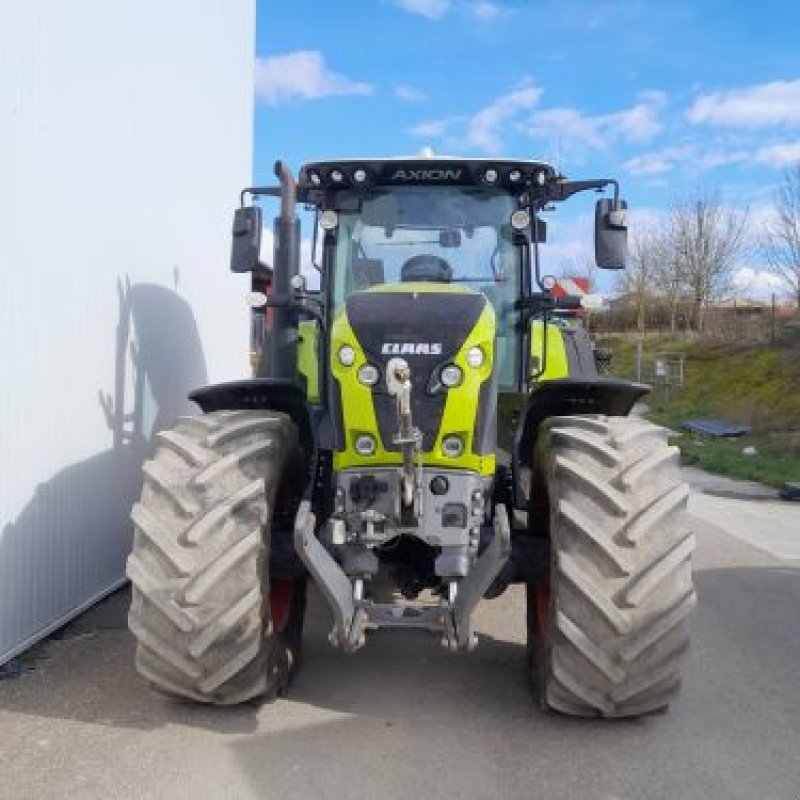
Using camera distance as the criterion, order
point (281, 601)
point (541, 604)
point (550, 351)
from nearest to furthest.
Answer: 1. point (541, 604)
2. point (281, 601)
3. point (550, 351)

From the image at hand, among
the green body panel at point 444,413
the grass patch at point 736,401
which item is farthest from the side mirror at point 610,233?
the grass patch at point 736,401

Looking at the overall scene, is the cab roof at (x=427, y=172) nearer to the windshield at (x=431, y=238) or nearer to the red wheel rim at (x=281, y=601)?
the windshield at (x=431, y=238)

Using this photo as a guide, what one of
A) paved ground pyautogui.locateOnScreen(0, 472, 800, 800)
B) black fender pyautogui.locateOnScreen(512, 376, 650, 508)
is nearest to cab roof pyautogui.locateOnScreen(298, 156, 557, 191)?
black fender pyautogui.locateOnScreen(512, 376, 650, 508)

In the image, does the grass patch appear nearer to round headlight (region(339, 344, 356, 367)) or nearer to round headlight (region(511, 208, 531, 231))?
round headlight (region(511, 208, 531, 231))

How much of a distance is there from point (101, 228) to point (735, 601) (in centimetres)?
504

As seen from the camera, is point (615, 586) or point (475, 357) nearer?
point (615, 586)

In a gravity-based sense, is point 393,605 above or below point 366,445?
below

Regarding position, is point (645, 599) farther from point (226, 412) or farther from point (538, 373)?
point (226, 412)

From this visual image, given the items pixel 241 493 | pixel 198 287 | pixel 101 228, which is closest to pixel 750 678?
pixel 241 493

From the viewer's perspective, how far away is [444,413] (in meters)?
4.30

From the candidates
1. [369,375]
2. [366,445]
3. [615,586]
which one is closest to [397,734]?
[615,586]

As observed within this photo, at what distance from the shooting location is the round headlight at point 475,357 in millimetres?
4344

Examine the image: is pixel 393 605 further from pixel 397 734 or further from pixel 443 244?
pixel 443 244

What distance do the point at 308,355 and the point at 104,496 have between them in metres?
1.77
